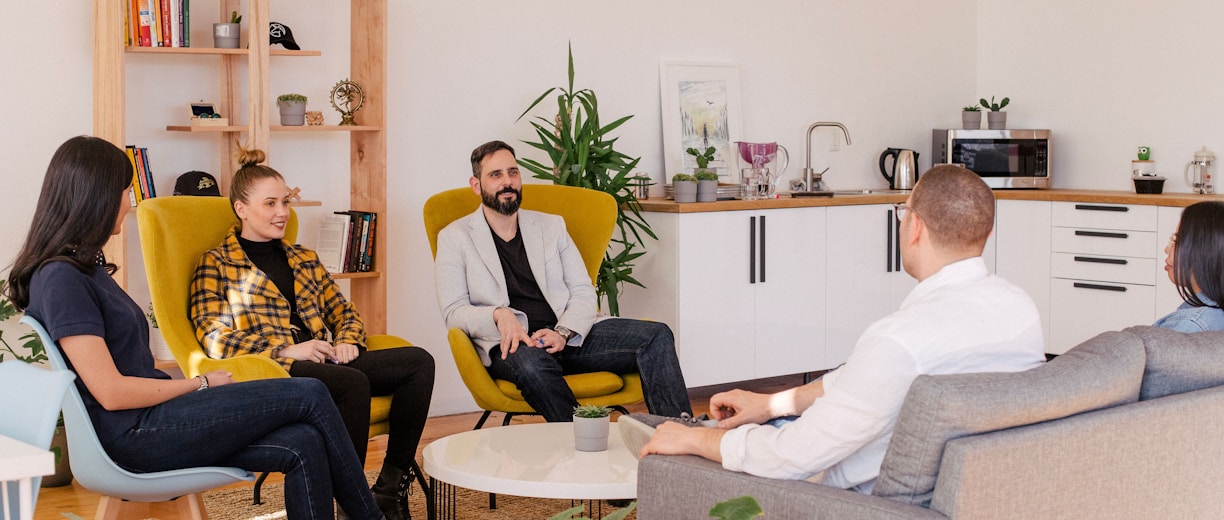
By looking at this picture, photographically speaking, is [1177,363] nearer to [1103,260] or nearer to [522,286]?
[522,286]

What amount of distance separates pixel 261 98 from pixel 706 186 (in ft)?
6.34

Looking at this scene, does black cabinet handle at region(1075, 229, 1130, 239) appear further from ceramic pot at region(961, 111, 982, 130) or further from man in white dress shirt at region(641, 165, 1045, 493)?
man in white dress shirt at region(641, 165, 1045, 493)

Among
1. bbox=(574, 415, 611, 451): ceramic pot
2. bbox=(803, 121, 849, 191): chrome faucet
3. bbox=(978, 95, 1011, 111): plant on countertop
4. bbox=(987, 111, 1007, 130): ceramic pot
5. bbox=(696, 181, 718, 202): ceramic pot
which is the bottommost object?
bbox=(574, 415, 611, 451): ceramic pot

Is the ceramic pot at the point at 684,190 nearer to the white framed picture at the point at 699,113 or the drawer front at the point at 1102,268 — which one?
the white framed picture at the point at 699,113

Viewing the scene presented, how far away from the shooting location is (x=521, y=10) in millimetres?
5145

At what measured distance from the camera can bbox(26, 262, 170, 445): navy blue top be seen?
2553 millimetres

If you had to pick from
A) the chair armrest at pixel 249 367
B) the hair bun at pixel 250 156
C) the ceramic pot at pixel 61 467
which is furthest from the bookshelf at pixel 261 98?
the chair armrest at pixel 249 367

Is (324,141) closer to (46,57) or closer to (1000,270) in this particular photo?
(46,57)

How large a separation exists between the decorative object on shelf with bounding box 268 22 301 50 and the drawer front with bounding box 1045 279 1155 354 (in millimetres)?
3766

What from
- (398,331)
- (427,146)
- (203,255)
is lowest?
(398,331)

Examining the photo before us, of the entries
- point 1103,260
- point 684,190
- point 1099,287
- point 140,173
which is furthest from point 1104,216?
point 140,173

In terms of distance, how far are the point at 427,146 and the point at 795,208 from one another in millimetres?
1650

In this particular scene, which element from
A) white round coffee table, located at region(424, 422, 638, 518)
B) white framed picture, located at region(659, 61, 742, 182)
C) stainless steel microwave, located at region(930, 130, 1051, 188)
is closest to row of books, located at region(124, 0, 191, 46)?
white round coffee table, located at region(424, 422, 638, 518)

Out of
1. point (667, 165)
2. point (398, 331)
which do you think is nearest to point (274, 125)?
point (398, 331)
